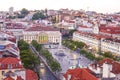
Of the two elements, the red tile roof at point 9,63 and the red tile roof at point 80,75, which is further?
the red tile roof at point 9,63

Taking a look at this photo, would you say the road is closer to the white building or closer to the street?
the street

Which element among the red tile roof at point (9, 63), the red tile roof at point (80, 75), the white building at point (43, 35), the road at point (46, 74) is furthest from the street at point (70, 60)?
the white building at point (43, 35)

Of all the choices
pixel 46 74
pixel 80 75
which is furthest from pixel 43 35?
pixel 80 75

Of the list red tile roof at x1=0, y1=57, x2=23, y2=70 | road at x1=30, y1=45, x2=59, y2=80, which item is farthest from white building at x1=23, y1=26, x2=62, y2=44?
red tile roof at x1=0, y1=57, x2=23, y2=70

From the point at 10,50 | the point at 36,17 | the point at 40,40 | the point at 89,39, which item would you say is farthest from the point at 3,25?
the point at 10,50

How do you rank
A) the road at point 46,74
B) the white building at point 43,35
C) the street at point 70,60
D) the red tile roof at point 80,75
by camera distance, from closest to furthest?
the red tile roof at point 80,75, the road at point 46,74, the street at point 70,60, the white building at point 43,35

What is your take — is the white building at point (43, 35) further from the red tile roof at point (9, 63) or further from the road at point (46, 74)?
the red tile roof at point (9, 63)

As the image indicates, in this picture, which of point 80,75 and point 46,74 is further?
point 46,74

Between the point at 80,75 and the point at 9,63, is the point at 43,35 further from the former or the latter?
the point at 80,75

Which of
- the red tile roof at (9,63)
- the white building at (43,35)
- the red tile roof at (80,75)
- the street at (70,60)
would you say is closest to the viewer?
the red tile roof at (80,75)

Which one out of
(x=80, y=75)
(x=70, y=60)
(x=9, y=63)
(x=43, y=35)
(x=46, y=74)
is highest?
(x=9, y=63)

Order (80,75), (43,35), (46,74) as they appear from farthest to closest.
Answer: (43,35) < (46,74) < (80,75)

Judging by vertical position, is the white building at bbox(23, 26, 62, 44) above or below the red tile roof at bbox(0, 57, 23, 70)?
below
